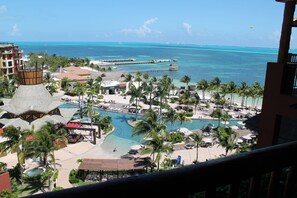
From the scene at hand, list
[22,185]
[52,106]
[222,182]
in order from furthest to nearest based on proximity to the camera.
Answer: [52,106], [22,185], [222,182]

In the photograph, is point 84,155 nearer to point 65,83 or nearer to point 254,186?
point 254,186

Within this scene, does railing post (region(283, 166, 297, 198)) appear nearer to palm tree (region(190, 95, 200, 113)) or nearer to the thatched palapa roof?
the thatched palapa roof

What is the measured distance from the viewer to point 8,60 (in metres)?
56.7

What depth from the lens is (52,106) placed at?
3180 cm

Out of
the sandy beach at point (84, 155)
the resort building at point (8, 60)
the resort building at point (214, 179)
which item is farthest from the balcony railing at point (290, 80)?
the resort building at point (8, 60)

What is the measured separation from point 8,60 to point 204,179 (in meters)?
62.6

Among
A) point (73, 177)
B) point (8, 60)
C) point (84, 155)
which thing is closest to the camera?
point (73, 177)

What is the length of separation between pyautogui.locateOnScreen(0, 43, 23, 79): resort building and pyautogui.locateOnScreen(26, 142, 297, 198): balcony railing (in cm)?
6077

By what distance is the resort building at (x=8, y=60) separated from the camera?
2179 inches

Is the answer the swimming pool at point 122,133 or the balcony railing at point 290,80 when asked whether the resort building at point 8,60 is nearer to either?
the swimming pool at point 122,133

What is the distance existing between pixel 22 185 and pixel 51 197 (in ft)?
73.0

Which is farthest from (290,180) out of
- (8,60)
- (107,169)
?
(8,60)

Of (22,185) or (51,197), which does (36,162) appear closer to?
(22,185)

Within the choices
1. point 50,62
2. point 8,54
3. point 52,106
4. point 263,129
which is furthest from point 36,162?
point 50,62
